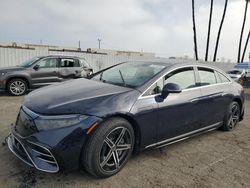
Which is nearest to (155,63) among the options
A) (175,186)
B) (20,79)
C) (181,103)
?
(181,103)

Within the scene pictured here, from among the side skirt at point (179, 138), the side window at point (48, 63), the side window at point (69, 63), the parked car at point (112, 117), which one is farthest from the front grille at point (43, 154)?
the side window at point (69, 63)

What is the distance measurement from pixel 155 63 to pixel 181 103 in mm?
836

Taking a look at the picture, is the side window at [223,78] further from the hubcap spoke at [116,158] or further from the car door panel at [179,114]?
the hubcap spoke at [116,158]

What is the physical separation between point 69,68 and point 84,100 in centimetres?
751

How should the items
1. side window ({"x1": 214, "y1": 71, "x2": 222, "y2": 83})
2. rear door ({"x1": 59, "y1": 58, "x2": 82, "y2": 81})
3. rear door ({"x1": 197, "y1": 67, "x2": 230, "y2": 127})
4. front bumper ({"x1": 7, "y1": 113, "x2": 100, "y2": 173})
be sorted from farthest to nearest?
rear door ({"x1": 59, "y1": 58, "x2": 82, "y2": 81}), side window ({"x1": 214, "y1": 71, "x2": 222, "y2": 83}), rear door ({"x1": 197, "y1": 67, "x2": 230, "y2": 127}), front bumper ({"x1": 7, "y1": 113, "x2": 100, "y2": 173})

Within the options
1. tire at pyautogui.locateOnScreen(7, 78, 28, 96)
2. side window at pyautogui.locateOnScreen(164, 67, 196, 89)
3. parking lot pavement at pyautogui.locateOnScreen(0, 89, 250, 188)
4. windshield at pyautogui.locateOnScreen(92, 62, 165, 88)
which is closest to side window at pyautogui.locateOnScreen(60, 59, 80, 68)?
tire at pyautogui.locateOnScreen(7, 78, 28, 96)

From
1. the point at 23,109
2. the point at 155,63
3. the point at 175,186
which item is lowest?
the point at 175,186

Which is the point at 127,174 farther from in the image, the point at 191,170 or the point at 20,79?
the point at 20,79

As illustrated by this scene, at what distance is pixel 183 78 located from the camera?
13.2ft

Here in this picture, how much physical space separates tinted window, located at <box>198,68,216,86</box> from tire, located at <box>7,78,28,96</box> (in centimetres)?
687

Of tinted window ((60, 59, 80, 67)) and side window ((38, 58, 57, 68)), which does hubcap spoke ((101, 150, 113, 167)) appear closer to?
side window ((38, 58, 57, 68))

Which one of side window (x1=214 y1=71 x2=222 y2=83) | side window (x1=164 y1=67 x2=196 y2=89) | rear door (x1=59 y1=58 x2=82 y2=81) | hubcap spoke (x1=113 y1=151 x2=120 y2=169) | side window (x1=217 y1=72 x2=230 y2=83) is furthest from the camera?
rear door (x1=59 y1=58 x2=82 y2=81)

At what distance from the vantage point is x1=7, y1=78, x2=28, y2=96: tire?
8.75 m

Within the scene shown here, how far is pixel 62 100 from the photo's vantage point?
2957 millimetres
